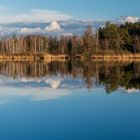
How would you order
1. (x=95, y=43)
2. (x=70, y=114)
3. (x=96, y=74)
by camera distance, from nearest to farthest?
(x=70, y=114) → (x=96, y=74) → (x=95, y=43)

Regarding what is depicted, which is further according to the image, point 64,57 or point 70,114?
point 64,57

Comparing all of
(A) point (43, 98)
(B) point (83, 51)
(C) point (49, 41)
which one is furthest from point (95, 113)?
(C) point (49, 41)

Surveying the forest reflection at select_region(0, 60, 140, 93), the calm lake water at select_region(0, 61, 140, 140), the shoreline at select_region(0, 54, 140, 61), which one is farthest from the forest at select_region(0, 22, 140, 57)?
the calm lake water at select_region(0, 61, 140, 140)

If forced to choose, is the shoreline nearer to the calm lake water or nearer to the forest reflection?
the forest reflection

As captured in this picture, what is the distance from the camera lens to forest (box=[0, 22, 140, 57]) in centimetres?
8497

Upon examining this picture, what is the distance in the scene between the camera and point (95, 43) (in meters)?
85.6

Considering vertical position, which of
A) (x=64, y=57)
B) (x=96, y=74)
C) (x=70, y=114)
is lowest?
(x=64, y=57)

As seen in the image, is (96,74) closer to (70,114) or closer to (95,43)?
(70,114)

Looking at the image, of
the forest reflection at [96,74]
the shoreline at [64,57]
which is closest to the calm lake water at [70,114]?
the forest reflection at [96,74]

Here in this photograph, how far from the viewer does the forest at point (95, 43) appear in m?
85.0

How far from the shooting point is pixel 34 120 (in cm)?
1461

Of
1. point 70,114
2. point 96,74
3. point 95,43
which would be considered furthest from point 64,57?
point 70,114

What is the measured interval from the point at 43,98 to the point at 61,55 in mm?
68505

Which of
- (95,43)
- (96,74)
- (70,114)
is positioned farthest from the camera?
(95,43)
